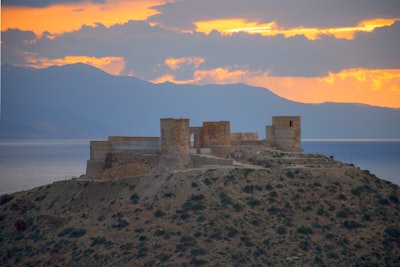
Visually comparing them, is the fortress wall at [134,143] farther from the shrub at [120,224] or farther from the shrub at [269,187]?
the shrub at [269,187]

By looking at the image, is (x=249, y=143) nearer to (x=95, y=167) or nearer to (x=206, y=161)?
(x=206, y=161)

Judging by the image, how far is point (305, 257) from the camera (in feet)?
177

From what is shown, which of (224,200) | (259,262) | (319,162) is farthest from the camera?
(319,162)

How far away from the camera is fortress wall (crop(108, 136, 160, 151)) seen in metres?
64.1

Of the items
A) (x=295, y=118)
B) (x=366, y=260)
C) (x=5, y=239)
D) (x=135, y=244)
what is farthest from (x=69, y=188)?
(x=366, y=260)

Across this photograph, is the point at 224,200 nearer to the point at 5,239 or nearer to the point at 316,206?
the point at 316,206

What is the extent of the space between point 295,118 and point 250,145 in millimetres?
3482

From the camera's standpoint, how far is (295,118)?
67.2 metres

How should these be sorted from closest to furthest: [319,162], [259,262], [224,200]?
[259,262] < [224,200] < [319,162]

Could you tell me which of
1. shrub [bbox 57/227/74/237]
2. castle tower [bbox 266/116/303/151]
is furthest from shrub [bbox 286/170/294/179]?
shrub [bbox 57/227/74/237]

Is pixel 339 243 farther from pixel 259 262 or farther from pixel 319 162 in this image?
pixel 319 162

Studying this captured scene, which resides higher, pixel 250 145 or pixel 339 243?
pixel 250 145

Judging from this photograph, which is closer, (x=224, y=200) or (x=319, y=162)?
(x=224, y=200)

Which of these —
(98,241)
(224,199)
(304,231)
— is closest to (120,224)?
(98,241)
